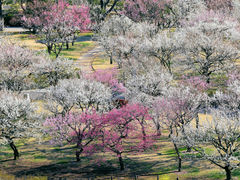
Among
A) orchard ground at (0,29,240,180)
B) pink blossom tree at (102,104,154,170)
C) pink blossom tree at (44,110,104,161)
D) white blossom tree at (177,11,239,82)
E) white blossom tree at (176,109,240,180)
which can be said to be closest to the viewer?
white blossom tree at (176,109,240,180)

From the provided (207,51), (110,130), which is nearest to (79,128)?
(110,130)

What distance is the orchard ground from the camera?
41844 millimetres

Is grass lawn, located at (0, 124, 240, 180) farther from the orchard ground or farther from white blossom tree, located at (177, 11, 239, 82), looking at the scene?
white blossom tree, located at (177, 11, 239, 82)

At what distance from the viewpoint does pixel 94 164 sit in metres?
45.9

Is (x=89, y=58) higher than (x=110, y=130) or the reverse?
higher

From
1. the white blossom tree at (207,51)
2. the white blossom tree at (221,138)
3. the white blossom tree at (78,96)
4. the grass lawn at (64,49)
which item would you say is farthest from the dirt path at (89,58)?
the white blossom tree at (221,138)

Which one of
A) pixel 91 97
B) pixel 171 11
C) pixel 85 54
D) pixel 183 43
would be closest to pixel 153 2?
pixel 171 11

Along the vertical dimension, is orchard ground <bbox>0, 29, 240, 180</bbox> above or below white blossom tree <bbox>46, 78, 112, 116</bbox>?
below

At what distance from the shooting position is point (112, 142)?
144 feet

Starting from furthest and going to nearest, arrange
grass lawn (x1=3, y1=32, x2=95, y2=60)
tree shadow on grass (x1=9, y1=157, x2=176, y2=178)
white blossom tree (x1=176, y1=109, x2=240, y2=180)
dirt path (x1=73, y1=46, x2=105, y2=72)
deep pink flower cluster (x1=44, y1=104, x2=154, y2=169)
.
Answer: grass lawn (x1=3, y1=32, x2=95, y2=60), dirt path (x1=73, y1=46, x2=105, y2=72), deep pink flower cluster (x1=44, y1=104, x2=154, y2=169), tree shadow on grass (x1=9, y1=157, x2=176, y2=178), white blossom tree (x1=176, y1=109, x2=240, y2=180)

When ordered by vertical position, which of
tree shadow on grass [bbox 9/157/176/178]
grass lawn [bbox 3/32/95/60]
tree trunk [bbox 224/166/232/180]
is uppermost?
grass lawn [bbox 3/32/95/60]

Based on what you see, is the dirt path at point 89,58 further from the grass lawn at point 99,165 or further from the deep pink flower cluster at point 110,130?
the deep pink flower cluster at point 110,130

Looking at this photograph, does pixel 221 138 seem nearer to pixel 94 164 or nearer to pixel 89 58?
pixel 94 164

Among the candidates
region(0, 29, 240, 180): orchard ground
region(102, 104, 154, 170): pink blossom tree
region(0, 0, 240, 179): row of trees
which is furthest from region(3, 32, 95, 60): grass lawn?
region(102, 104, 154, 170): pink blossom tree
